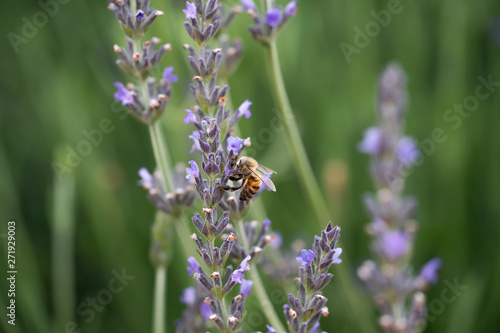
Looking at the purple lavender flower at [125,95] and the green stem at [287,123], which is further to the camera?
the green stem at [287,123]

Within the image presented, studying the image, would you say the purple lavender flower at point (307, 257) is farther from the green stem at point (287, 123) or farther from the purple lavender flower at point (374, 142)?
the purple lavender flower at point (374, 142)

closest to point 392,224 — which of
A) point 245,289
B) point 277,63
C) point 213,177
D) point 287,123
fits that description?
point 287,123

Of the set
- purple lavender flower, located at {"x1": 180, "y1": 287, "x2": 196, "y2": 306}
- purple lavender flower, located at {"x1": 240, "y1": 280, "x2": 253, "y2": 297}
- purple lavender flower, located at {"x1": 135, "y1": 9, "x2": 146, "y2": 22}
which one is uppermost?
purple lavender flower, located at {"x1": 135, "y1": 9, "x2": 146, "y2": 22}

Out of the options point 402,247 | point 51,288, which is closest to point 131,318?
point 51,288

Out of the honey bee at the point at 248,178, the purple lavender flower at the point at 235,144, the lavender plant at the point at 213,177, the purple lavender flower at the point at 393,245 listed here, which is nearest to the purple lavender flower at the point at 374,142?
the purple lavender flower at the point at 393,245

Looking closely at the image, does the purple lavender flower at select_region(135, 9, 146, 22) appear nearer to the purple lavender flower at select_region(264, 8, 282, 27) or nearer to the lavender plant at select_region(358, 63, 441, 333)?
the purple lavender flower at select_region(264, 8, 282, 27)

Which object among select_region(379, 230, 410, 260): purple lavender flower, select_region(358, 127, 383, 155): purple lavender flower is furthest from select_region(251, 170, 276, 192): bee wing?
select_region(358, 127, 383, 155): purple lavender flower

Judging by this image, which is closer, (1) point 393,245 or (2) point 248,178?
(2) point 248,178

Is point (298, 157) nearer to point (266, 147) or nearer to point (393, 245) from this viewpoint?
point (393, 245)
